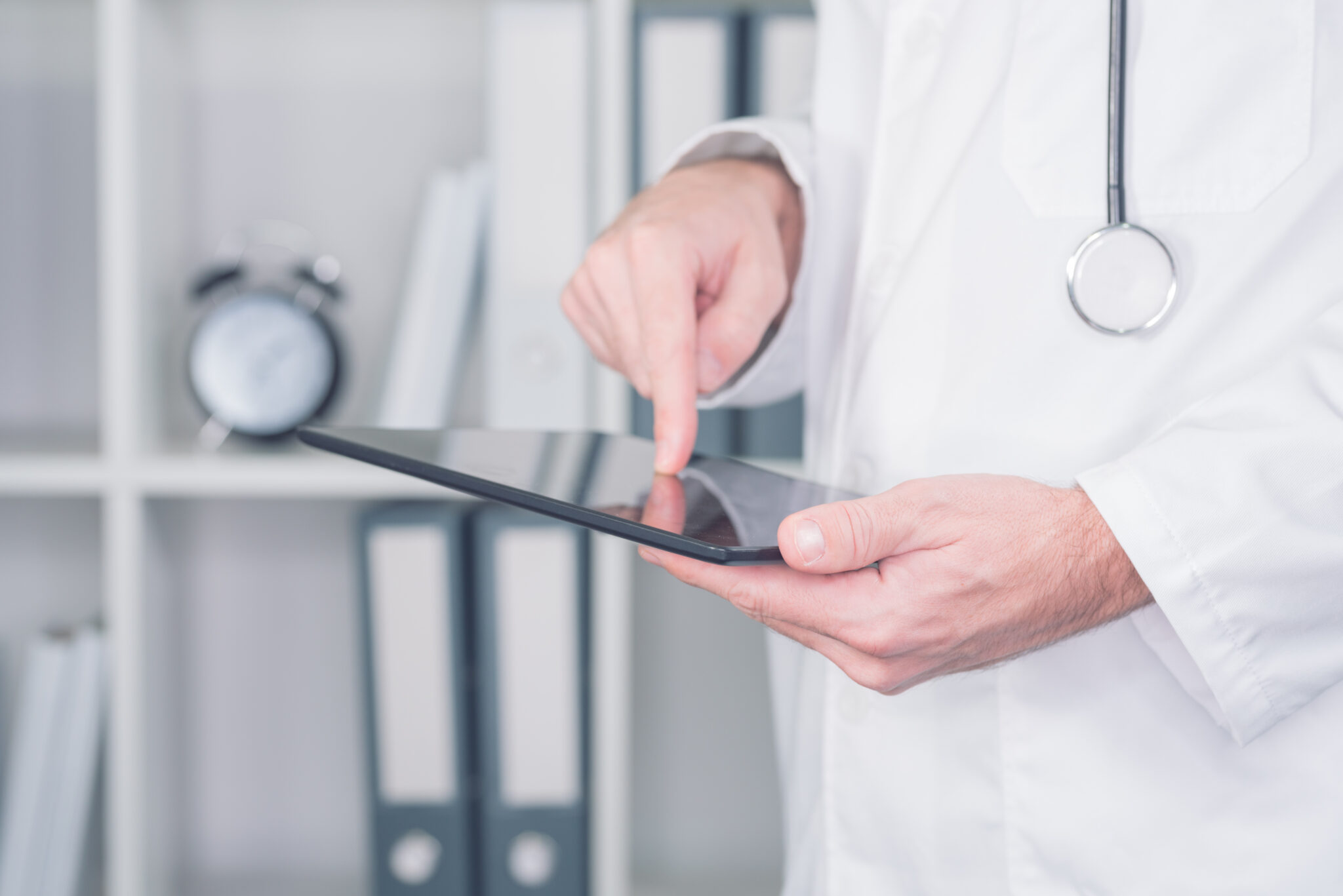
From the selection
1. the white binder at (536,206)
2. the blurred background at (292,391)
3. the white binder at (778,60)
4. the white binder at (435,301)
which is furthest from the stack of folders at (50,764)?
the white binder at (778,60)

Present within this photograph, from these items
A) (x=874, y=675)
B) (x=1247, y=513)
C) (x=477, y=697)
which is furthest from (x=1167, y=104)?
(x=477, y=697)

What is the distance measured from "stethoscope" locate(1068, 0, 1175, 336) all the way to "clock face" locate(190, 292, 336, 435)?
0.77 m

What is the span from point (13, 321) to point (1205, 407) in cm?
127

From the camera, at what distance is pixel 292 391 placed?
0.97 m

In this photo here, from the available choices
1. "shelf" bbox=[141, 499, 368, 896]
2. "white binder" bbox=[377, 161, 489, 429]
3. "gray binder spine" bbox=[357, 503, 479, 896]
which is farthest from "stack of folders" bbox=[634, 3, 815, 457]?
"shelf" bbox=[141, 499, 368, 896]

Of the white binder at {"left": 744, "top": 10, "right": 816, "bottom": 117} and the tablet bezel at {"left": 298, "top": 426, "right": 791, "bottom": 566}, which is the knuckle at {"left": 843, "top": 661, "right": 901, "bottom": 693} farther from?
the white binder at {"left": 744, "top": 10, "right": 816, "bottom": 117}

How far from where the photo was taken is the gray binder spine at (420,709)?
2.85 feet

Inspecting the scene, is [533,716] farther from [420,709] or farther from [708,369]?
[708,369]

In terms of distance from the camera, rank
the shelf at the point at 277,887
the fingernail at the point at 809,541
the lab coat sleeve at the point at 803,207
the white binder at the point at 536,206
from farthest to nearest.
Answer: the shelf at the point at 277,887
the white binder at the point at 536,206
the lab coat sleeve at the point at 803,207
the fingernail at the point at 809,541

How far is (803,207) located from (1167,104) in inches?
10.1

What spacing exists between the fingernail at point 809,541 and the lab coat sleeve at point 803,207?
0.25m

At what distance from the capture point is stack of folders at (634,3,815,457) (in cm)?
83

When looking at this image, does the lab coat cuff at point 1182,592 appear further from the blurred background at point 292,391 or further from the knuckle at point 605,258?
the blurred background at point 292,391

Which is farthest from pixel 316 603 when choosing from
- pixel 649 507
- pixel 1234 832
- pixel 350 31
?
pixel 1234 832
